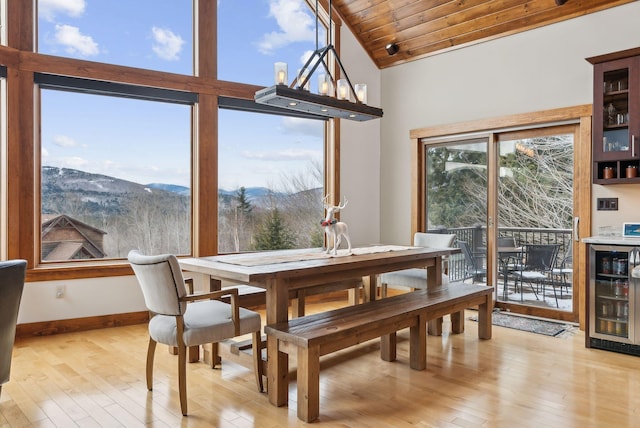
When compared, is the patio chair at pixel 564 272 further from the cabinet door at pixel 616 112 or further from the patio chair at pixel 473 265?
the cabinet door at pixel 616 112

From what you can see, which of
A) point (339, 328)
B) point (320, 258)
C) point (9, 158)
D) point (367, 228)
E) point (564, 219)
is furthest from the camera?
point (367, 228)

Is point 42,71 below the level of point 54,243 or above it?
above

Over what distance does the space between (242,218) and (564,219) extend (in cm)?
356

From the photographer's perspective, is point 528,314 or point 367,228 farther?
→ point 367,228

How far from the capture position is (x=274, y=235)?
5.68 meters

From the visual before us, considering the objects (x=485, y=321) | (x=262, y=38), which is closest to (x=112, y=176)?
(x=262, y=38)

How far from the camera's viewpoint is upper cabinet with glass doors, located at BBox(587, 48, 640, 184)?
3.95m

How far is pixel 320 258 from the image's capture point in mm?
3490

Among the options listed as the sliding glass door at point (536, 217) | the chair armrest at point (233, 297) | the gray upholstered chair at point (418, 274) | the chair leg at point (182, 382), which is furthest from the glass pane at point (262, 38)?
the chair leg at point (182, 382)

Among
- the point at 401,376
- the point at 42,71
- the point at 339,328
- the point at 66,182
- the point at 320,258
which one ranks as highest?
the point at 42,71

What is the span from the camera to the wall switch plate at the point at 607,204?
4.32 m

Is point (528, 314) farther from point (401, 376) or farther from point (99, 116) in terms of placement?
point (99, 116)

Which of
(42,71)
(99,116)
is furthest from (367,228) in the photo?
(42,71)

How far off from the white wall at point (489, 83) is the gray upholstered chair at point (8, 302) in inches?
183
